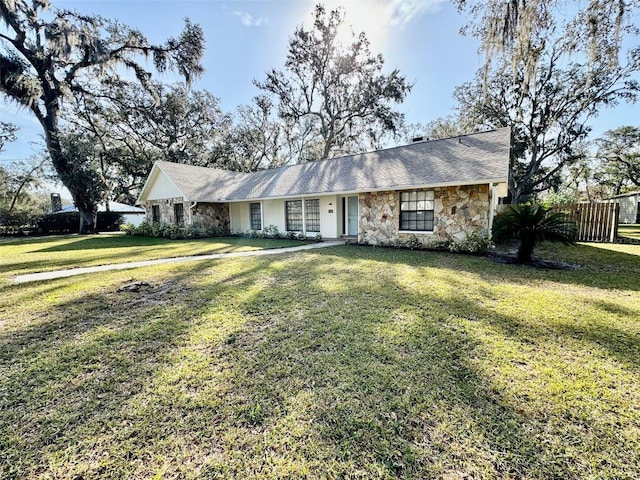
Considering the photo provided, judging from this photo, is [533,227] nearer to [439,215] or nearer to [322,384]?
[439,215]

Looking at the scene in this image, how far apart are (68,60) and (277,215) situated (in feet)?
54.7

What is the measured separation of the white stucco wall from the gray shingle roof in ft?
2.19

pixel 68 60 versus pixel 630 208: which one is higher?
pixel 68 60

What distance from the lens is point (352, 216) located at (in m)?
12.4

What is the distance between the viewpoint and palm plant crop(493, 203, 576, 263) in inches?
271

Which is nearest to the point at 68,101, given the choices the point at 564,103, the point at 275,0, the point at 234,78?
the point at 234,78

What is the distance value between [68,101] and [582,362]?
26.8 meters

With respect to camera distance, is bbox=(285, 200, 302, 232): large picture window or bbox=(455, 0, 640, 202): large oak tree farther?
bbox=(285, 200, 302, 232): large picture window

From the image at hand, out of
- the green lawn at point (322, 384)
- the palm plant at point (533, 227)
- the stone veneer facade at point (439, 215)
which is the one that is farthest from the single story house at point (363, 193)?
the green lawn at point (322, 384)

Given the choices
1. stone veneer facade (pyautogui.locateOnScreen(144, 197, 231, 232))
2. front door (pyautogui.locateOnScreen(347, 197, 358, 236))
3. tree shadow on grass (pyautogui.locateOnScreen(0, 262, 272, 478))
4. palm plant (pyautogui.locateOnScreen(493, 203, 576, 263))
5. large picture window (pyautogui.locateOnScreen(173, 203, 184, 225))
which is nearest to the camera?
tree shadow on grass (pyautogui.locateOnScreen(0, 262, 272, 478))

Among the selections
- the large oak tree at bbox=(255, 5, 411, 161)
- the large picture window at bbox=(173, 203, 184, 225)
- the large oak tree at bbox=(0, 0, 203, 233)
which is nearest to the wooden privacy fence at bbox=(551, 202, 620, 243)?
the large oak tree at bbox=(255, 5, 411, 161)

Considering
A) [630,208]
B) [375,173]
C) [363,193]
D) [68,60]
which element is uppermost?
[68,60]

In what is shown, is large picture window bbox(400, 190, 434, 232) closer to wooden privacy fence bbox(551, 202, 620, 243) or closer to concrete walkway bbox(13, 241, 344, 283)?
concrete walkway bbox(13, 241, 344, 283)

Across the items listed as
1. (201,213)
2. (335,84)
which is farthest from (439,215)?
(335,84)
